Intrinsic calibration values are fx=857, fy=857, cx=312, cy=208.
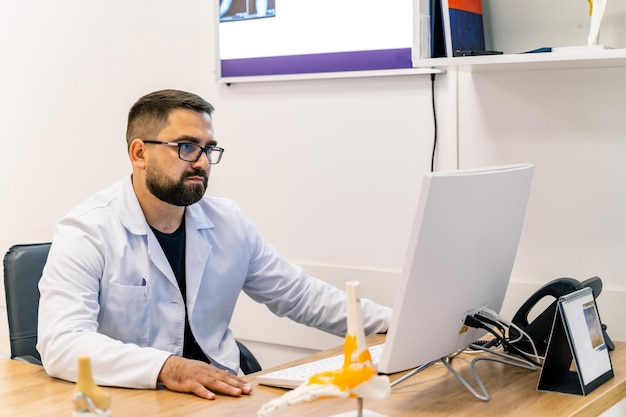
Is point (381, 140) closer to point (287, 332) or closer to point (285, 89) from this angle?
point (285, 89)

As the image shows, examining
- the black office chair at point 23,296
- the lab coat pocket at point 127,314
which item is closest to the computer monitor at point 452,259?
the lab coat pocket at point 127,314

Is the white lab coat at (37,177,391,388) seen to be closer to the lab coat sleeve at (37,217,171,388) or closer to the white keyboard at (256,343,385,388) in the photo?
the lab coat sleeve at (37,217,171,388)

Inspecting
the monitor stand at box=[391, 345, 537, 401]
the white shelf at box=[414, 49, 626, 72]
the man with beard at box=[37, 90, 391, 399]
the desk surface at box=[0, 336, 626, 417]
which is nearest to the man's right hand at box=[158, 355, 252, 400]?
the desk surface at box=[0, 336, 626, 417]

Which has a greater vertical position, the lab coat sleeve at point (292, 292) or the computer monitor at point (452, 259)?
the computer monitor at point (452, 259)

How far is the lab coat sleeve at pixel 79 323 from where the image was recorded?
190 centimetres

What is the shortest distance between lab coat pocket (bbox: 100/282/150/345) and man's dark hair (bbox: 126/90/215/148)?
444 mm

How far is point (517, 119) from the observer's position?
2.54m

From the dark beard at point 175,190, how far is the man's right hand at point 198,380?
580mm

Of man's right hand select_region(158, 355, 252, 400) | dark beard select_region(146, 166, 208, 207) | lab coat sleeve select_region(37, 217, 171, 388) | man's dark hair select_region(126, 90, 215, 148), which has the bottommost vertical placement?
man's right hand select_region(158, 355, 252, 400)

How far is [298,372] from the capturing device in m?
1.94

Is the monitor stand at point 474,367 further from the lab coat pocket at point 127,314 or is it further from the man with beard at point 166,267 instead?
the lab coat pocket at point 127,314

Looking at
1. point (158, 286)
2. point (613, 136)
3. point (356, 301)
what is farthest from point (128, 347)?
point (613, 136)

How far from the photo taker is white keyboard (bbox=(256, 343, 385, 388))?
6.08 feet

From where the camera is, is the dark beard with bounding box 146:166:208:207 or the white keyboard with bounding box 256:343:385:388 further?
the dark beard with bounding box 146:166:208:207
